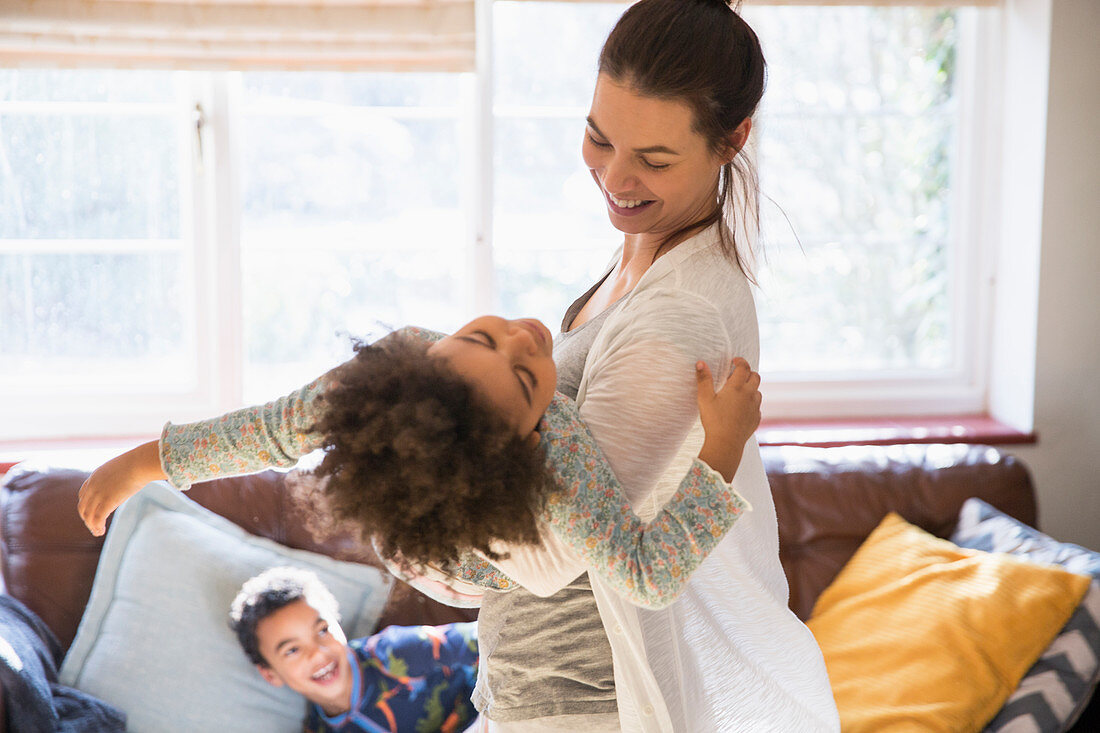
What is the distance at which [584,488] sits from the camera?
897mm

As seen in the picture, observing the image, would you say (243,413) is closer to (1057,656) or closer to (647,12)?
(647,12)

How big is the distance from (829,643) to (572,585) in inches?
56.7

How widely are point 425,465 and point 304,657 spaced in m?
1.52

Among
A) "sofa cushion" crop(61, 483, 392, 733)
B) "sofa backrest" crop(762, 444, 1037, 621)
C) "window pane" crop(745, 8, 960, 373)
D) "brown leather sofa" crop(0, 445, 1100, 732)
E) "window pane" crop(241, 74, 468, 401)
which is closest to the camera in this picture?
"sofa cushion" crop(61, 483, 392, 733)

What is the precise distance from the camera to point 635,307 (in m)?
0.98

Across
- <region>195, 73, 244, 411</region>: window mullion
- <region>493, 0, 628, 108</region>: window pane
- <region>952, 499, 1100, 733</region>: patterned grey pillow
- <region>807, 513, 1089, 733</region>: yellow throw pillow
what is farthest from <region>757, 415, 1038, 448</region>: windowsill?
<region>195, 73, 244, 411</region>: window mullion

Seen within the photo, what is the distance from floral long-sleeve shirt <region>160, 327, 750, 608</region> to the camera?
89cm

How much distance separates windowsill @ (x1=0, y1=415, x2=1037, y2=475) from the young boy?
742 mm

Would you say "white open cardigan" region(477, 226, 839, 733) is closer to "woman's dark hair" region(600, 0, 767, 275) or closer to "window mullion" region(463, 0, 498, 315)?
"woman's dark hair" region(600, 0, 767, 275)

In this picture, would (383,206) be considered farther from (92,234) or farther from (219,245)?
(92,234)

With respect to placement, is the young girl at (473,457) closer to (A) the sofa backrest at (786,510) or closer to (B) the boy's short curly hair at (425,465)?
(B) the boy's short curly hair at (425,465)

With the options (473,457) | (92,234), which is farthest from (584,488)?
(92,234)

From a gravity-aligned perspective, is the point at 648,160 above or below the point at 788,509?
above

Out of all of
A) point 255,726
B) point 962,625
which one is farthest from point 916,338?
point 255,726
